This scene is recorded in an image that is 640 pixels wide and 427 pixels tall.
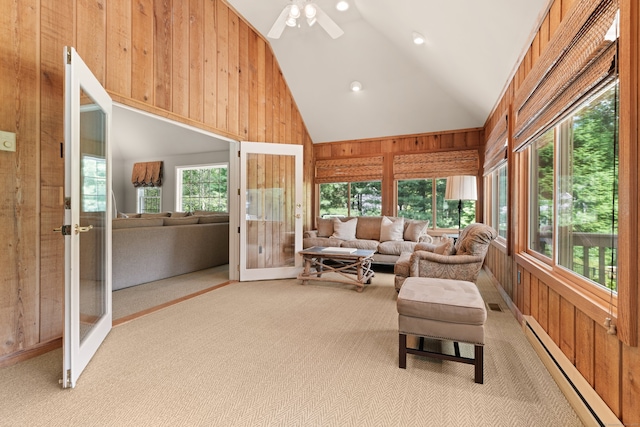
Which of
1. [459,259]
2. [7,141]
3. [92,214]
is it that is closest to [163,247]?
[92,214]

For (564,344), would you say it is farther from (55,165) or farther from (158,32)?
(158,32)

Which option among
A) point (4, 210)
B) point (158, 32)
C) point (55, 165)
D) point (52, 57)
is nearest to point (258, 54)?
point (158, 32)

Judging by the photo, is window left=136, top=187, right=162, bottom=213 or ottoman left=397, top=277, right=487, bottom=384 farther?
window left=136, top=187, right=162, bottom=213

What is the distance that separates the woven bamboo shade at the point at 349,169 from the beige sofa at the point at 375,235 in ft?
3.40

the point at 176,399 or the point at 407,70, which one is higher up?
the point at 407,70

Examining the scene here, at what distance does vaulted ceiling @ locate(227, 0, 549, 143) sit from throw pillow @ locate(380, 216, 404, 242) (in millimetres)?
1836

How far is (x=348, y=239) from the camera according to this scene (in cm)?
535

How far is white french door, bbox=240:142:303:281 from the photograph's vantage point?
4.25 meters

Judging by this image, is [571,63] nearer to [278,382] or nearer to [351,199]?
[278,382]

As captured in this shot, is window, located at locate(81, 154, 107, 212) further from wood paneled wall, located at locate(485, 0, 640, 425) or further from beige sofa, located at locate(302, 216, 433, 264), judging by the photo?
beige sofa, located at locate(302, 216, 433, 264)

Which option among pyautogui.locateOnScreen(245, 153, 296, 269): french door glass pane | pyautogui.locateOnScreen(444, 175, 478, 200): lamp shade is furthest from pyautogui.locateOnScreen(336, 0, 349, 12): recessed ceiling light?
pyautogui.locateOnScreen(444, 175, 478, 200): lamp shade

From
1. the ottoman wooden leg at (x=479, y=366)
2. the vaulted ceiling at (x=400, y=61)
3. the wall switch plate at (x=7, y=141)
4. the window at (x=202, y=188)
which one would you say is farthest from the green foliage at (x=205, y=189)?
the ottoman wooden leg at (x=479, y=366)

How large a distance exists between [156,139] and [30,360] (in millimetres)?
6452

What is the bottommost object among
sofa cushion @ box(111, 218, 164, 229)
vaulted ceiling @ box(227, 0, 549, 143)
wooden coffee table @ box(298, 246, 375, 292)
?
wooden coffee table @ box(298, 246, 375, 292)
